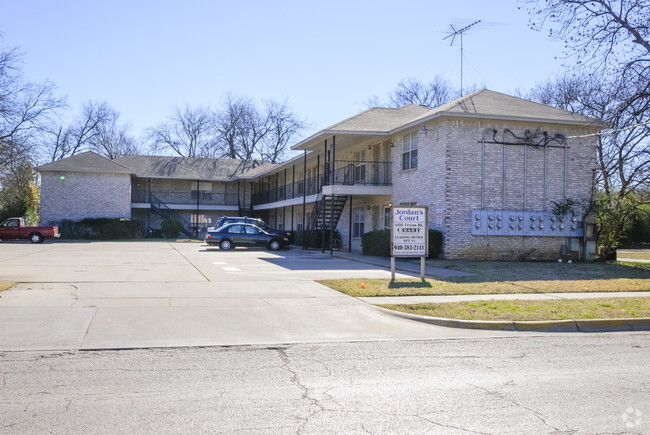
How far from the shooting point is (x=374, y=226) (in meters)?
29.0

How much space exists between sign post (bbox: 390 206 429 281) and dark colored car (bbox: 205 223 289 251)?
1615 centimetres

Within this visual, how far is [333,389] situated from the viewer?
5.88 m

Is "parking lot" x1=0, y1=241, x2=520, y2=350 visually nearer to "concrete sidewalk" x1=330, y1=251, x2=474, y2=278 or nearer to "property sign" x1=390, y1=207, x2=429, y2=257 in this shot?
"property sign" x1=390, y1=207, x2=429, y2=257

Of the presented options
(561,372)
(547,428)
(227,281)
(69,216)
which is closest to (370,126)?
(227,281)

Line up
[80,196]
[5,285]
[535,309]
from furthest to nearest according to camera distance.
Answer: [80,196], [5,285], [535,309]

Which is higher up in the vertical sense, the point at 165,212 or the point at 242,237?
the point at 165,212

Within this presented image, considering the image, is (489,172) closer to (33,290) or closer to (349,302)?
(349,302)

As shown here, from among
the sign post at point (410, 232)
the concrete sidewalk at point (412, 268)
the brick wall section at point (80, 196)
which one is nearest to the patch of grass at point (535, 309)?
the sign post at point (410, 232)

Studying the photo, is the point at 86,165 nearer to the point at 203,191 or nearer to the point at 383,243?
the point at 203,191

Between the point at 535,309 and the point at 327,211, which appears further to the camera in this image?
the point at 327,211

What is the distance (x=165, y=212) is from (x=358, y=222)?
24452mm

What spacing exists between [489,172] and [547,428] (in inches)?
728

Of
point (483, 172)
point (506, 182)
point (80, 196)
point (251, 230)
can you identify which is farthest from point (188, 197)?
point (506, 182)

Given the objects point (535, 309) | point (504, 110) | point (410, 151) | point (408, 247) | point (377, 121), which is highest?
point (377, 121)
